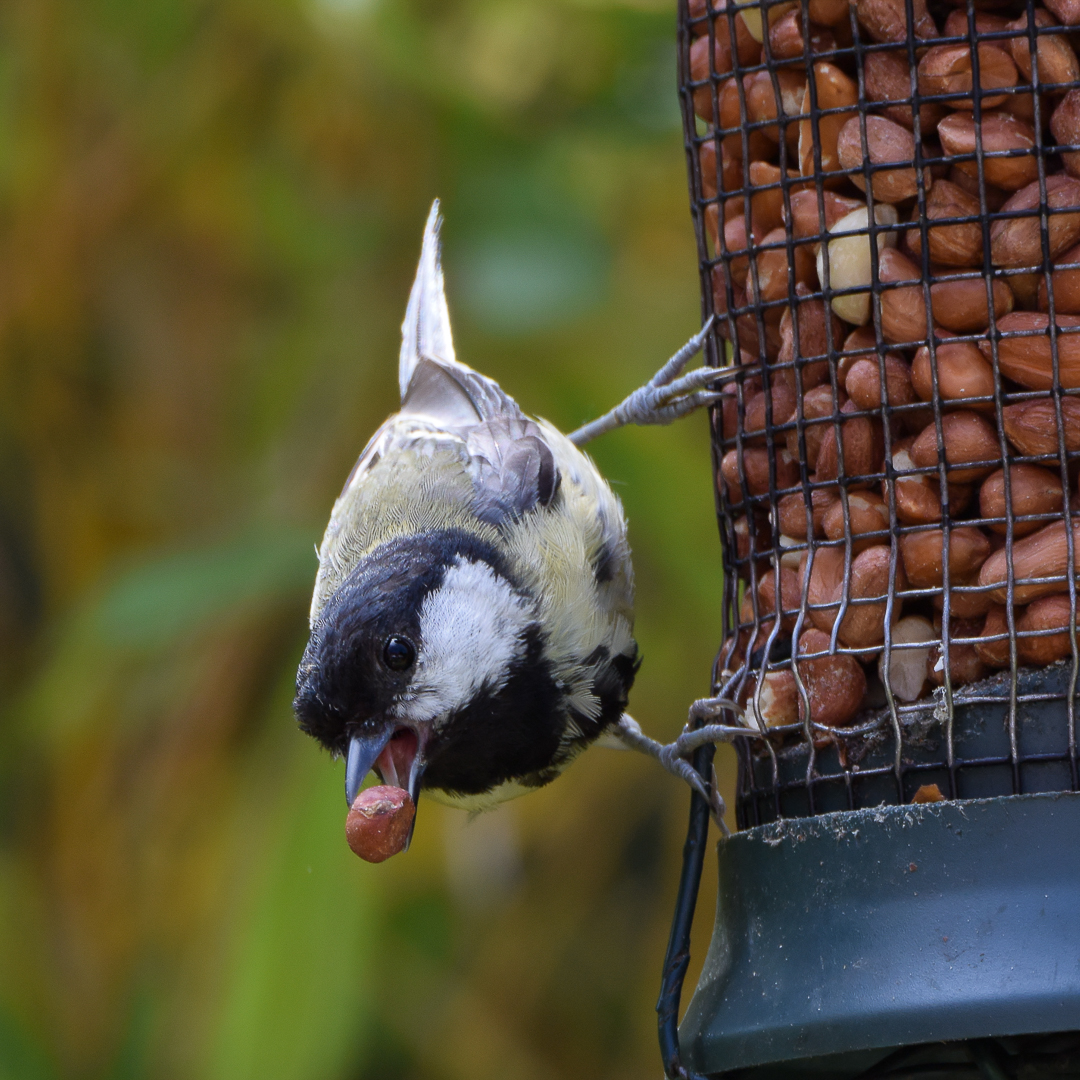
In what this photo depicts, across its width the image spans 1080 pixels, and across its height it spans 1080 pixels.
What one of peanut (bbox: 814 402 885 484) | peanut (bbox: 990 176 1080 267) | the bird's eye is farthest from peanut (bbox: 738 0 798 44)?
the bird's eye

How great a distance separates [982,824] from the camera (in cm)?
168

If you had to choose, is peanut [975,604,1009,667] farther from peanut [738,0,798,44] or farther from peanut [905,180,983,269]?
peanut [738,0,798,44]

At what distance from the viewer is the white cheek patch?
2.24m

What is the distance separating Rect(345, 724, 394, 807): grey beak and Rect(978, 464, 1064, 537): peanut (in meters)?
0.93

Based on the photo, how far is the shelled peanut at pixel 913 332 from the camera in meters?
1.83

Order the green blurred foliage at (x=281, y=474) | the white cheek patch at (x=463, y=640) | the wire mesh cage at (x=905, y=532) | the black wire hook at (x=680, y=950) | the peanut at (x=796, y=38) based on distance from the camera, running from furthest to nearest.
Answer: the green blurred foliage at (x=281, y=474)
the white cheek patch at (x=463, y=640)
the peanut at (x=796, y=38)
the black wire hook at (x=680, y=950)
the wire mesh cage at (x=905, y=532)

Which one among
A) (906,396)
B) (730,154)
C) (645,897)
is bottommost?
(645,897)

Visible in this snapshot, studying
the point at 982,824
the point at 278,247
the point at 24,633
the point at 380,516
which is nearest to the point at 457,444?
the point at 380,516

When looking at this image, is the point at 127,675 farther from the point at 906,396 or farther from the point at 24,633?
the point at 906,396

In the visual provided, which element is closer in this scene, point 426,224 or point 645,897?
point 426,224

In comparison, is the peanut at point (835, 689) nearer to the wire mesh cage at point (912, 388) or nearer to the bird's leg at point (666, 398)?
the wire mesh cage at point (912, 388)

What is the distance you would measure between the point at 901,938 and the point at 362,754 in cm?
87

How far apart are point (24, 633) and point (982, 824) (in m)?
3.31

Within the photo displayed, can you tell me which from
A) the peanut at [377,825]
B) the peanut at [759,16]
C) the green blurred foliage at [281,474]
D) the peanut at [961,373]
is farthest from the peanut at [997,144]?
the green blurred foliage at [281,474]
